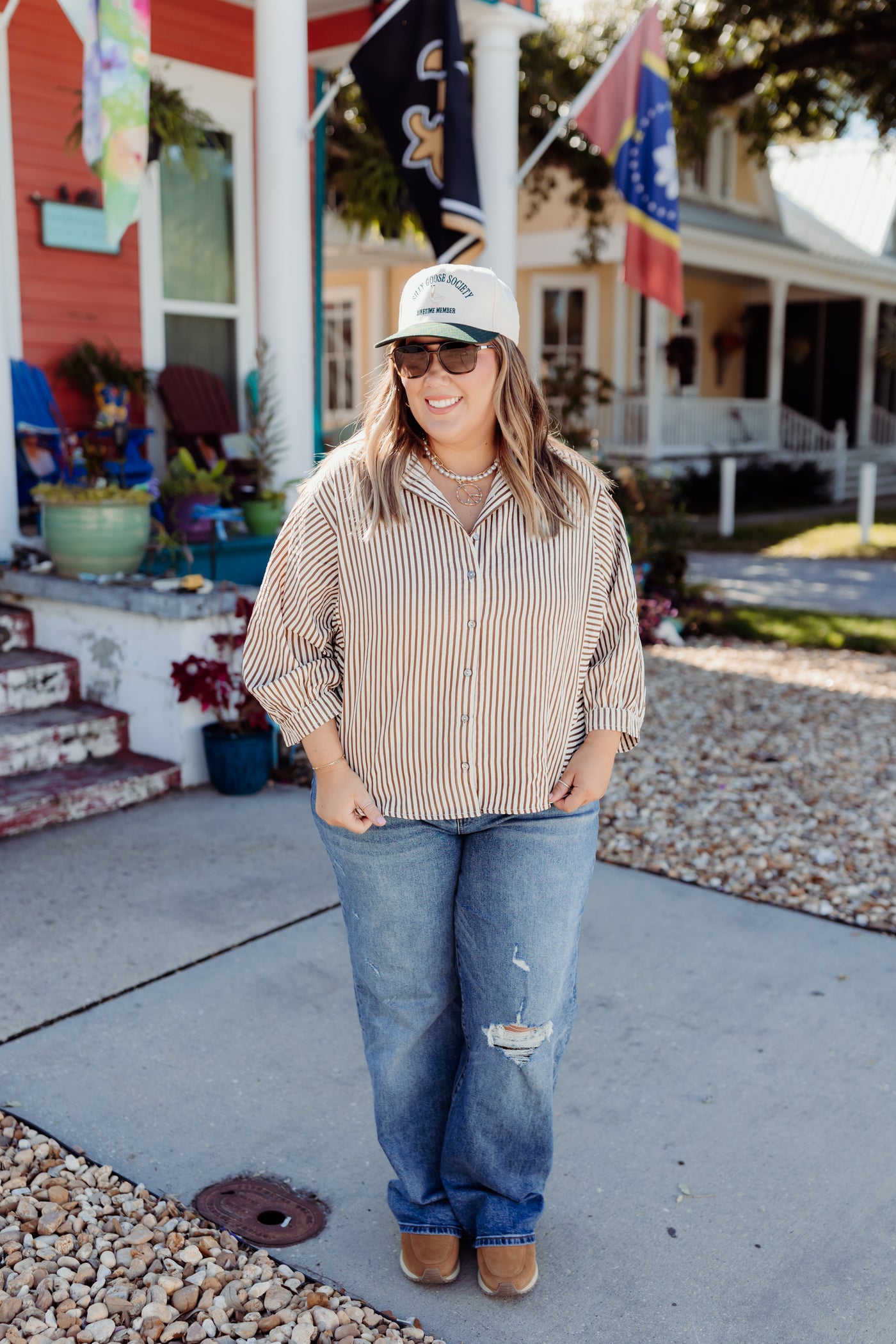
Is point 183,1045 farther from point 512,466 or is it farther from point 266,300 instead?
point 266,300

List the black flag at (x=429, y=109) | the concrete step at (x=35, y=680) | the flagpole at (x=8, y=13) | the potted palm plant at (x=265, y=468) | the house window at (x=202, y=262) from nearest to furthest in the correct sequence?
the concrete step at (x=35, y=680) → the flagpole at (x=8, y=13) → the black flag at (x=429, y=109) → the potted palm plant at (x=265, y=468) → the house window at (x=202, y=262)

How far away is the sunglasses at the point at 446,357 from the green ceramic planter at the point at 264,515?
4513mm

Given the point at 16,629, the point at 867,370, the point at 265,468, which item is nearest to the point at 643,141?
the point at 265,468

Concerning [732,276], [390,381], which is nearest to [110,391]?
[390,381]

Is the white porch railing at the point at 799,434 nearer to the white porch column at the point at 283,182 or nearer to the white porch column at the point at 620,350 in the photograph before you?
the white porch column at the point at 620,350

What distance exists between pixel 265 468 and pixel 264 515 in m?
0.24

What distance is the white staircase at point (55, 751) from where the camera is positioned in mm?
4547

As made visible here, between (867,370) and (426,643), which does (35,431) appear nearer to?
(426,643)

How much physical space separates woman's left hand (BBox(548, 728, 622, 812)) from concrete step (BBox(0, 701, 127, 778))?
3110mm

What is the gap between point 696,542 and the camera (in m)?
13.4

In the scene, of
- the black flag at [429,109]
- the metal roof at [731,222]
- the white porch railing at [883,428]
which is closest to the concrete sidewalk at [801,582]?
the black flag at [429,109]

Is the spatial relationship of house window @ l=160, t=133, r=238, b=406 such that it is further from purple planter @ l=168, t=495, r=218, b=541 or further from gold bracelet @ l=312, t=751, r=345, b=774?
gold bracelet @ l=312, t=751, r=345, b=774

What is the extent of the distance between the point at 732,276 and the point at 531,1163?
19.5m

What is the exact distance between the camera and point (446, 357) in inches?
79.3
